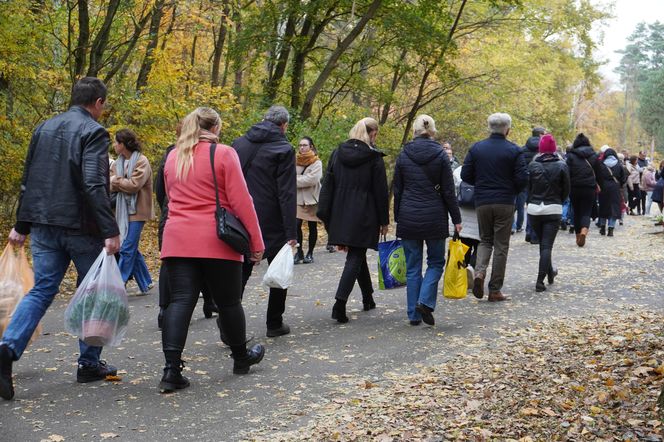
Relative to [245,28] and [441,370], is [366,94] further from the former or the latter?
[441,370]

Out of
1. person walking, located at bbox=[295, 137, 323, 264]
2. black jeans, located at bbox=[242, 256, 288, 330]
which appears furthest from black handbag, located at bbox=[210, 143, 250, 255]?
person walking, located at bbox=[295, 137, 323, 264]

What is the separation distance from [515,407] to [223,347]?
2.99m

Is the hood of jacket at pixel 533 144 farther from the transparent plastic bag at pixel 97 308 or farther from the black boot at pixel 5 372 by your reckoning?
the black boot at pixel 5 372

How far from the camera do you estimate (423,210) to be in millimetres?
8234

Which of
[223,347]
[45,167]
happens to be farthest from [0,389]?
[223,347]

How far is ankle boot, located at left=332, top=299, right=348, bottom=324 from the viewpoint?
8460mm

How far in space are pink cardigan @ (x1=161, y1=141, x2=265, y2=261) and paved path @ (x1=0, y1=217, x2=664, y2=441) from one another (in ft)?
3.50

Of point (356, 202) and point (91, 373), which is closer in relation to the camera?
point (91, 373)

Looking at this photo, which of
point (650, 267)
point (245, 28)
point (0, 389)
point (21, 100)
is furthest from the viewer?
point (245, 28)

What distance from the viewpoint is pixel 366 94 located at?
23453 mm

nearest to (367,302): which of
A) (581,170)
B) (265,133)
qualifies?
(265,133)

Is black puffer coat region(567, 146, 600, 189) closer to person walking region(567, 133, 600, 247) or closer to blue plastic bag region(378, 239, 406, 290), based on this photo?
person walking region(567, 133, 600, 247)

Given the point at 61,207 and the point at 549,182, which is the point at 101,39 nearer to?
the point at 549,182

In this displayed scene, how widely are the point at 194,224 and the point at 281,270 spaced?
1598 millimetres
